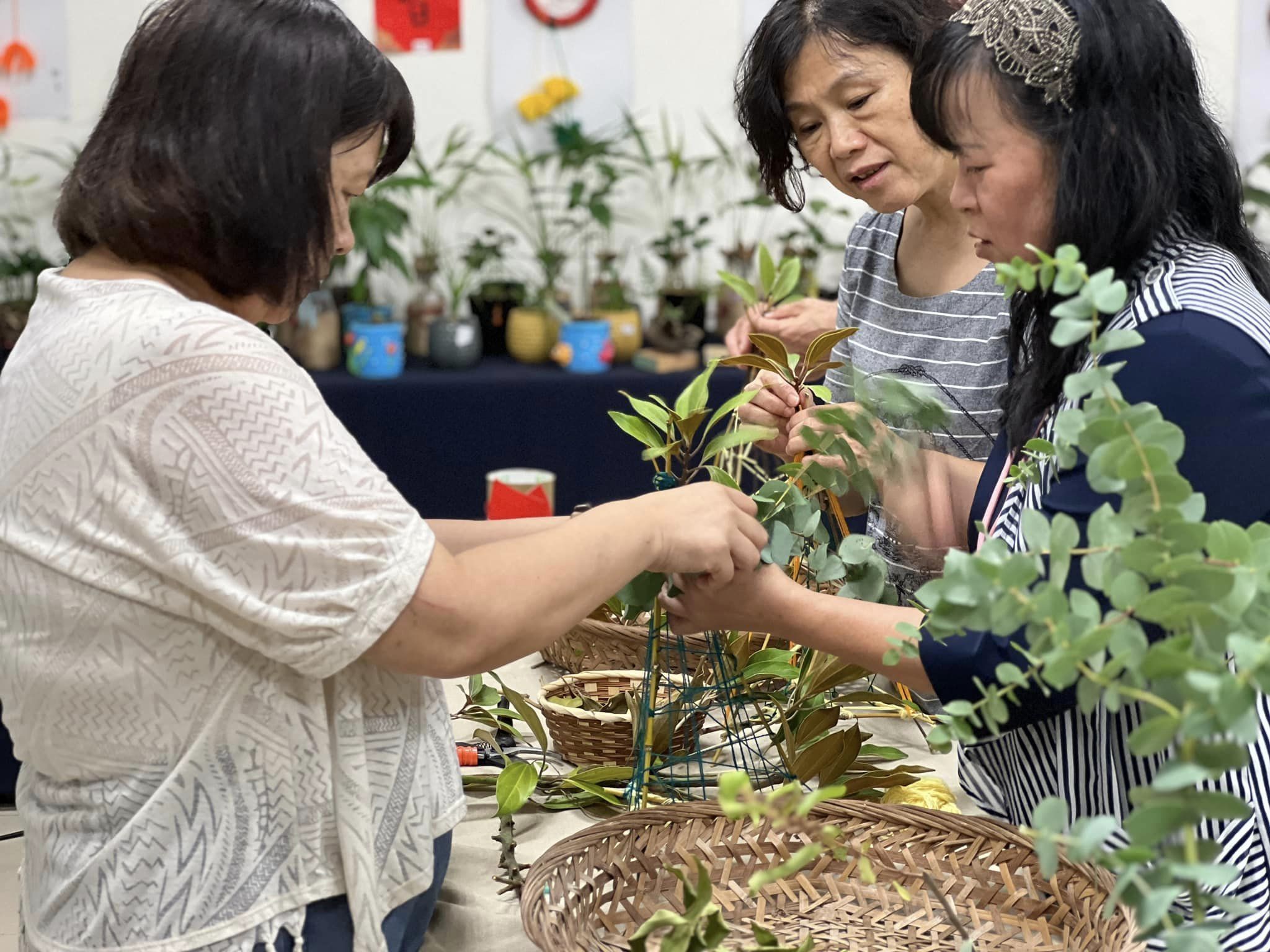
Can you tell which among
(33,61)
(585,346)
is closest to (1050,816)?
(585,346)

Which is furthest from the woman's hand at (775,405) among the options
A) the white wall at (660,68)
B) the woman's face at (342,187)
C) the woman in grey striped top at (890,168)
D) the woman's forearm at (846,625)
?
the white wall at (660,68)

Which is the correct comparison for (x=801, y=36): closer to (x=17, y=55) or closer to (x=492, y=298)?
(x=492, y=298)

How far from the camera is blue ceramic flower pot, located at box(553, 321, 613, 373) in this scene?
3539mm

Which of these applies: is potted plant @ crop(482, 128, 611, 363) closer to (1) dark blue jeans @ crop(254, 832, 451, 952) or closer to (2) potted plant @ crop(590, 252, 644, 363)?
(2) potted plant @ crop(590, 252, 644, 363)

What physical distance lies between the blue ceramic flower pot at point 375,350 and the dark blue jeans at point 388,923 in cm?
250

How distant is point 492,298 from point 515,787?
8.68 ft

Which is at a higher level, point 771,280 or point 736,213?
point 771,280

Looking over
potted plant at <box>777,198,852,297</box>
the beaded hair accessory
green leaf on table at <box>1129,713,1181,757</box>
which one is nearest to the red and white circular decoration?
potted plant at <box>777,198,852,297</box>

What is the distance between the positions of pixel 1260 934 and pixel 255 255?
0.95 m

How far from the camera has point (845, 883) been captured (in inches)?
44.3

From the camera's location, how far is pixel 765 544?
115cm

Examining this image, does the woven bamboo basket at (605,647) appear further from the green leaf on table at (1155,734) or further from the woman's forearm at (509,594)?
the green leaf on table at (1155,734)

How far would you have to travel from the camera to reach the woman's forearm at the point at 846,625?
3.71 ft

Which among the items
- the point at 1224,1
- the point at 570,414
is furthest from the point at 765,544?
the point at 1224,1
